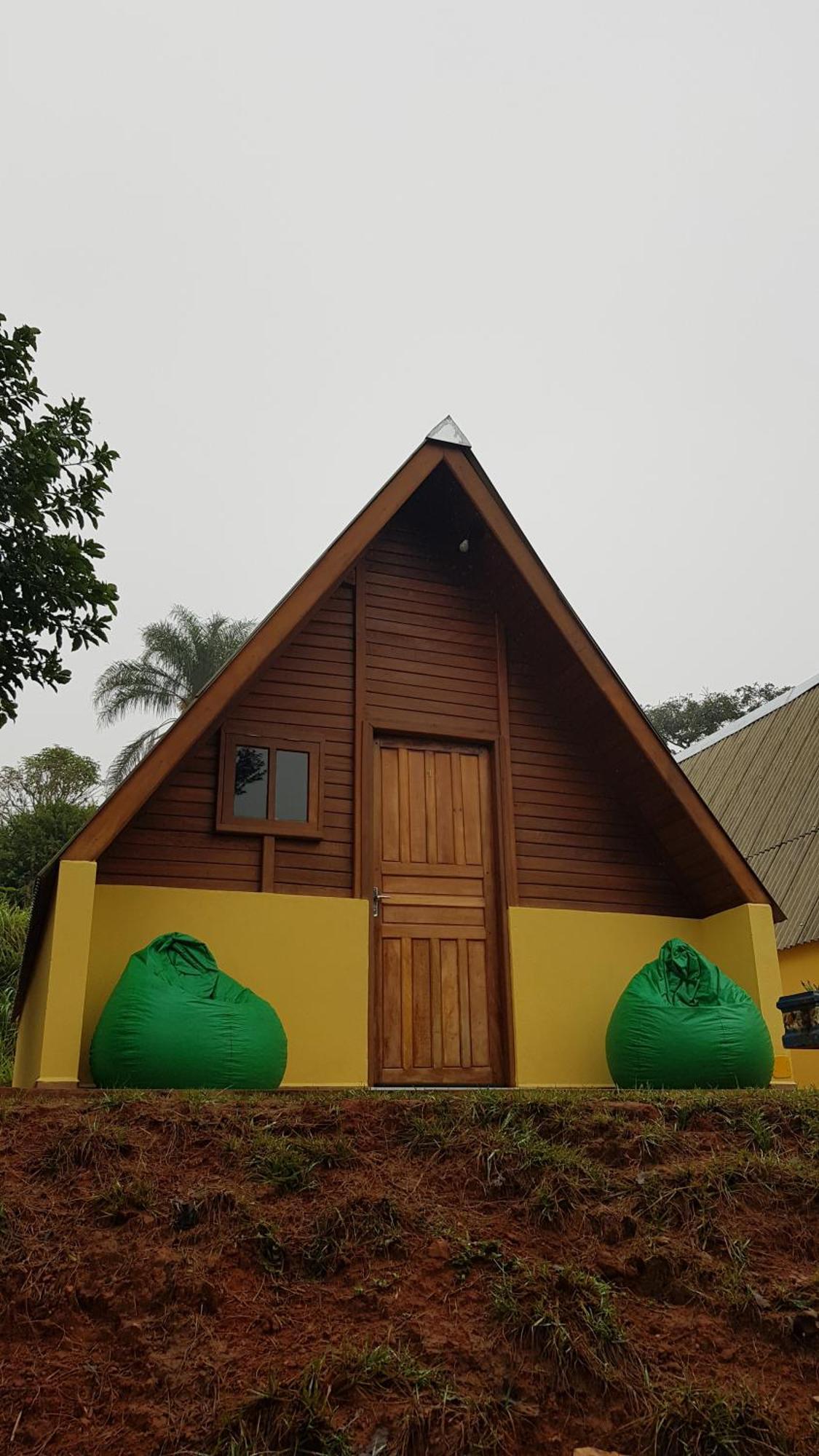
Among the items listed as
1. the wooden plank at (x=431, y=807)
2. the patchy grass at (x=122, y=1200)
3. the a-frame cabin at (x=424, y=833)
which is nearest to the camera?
the patchy grass at (x=122, y=1200)

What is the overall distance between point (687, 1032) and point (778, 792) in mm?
10063

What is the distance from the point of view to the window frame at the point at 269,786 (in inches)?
299

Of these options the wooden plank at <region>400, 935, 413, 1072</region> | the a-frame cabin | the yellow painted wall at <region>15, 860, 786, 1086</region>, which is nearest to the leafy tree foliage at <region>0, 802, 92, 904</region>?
the a-frame cabin

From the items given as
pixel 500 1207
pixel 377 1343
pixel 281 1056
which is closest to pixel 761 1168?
pixel 500 1207

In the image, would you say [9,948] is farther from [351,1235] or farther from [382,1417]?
[382,1417]

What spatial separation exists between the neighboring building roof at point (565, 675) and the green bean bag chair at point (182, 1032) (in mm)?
1291

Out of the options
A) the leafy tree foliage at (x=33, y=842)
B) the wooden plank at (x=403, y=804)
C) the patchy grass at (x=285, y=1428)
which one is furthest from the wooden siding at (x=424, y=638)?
the leafy tree foliage at (x=33, y=842)

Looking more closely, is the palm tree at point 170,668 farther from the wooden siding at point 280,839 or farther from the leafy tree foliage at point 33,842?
the wooden siding at point 280,839

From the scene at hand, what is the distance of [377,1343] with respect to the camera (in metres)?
3.20

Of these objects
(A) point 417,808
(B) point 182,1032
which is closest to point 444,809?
(A) point 417,808

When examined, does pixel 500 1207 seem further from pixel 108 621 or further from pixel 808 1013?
pixel 808 1013

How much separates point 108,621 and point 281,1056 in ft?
Result: 8.84

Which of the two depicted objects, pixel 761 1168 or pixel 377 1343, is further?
pixel 761 1168

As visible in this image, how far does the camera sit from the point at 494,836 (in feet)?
27.4
